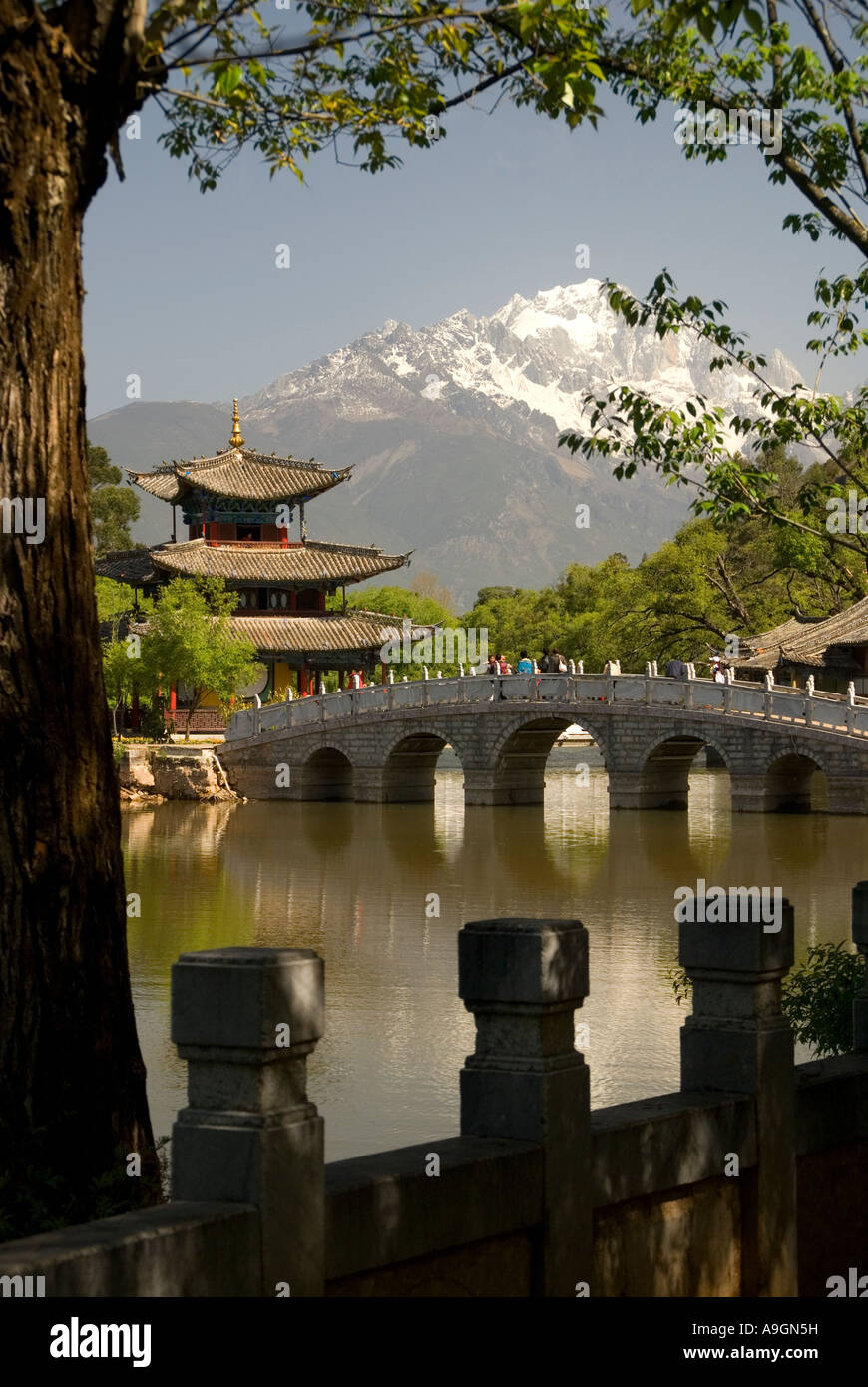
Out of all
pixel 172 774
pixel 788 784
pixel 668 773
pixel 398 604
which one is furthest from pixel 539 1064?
pixel 398 604

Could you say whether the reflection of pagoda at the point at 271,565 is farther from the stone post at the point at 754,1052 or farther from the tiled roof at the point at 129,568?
the stone post at the point at 754,1052

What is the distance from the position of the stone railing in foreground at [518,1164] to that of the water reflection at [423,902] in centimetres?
417

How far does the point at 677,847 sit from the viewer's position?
28.4 metres

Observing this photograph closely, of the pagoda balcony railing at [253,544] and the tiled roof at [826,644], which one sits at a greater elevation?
the pagoda balcony railing at [253,544]

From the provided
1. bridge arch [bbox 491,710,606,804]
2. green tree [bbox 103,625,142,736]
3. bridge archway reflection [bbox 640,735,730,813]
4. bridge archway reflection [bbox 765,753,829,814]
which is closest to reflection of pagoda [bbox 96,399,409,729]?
green tree [bbox 103,625,142,736]

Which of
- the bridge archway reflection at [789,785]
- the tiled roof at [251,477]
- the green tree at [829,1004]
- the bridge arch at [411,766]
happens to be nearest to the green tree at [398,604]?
the tiled roof at [251,477]

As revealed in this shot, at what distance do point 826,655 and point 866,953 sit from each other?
110ft

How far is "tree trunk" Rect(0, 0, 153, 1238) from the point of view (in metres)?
5.78

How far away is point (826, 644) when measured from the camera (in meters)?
→ 39.1

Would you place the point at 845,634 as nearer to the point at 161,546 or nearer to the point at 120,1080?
the point at 161,546

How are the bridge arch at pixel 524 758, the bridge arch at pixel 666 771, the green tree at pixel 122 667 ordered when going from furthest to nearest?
the green tree at pixel 122 667
the bridge arch at pixel 524 758
the bridge arch at pixel 666 771

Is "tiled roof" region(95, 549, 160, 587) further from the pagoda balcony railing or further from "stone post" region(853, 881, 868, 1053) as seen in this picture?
"stone post" region(853, 881, 868, 1053)

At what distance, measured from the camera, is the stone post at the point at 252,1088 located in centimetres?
417
